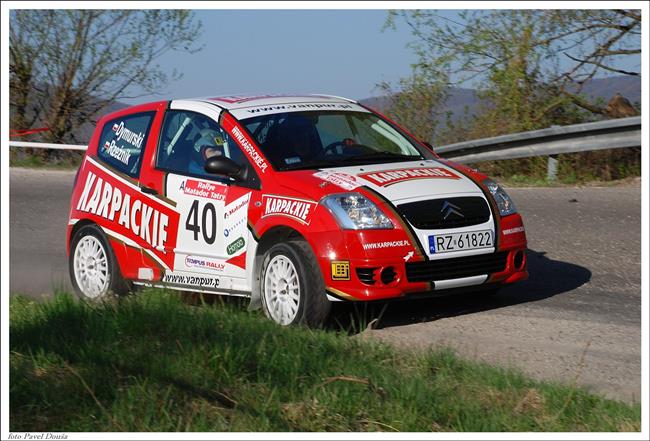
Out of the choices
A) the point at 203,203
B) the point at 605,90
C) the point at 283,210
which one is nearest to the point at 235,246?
the point at 203,203

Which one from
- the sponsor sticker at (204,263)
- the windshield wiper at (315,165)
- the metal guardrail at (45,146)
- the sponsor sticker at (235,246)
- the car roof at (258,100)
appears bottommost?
the sponsor sticker at (204,263)

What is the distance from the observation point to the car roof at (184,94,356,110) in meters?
8.67

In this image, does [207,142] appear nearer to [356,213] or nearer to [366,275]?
[356,213]

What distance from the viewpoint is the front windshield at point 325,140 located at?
8.12 metres

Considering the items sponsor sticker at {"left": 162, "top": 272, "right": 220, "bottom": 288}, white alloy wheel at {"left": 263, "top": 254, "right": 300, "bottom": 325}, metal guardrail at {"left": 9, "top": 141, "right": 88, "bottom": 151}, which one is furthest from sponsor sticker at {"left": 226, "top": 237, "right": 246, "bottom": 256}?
metal guardrail at {"left": 9, "top": 141, "right": 88, "bottom": 151}

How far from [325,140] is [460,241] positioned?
1603 mm

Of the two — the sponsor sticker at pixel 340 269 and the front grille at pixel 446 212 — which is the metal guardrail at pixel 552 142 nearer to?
the front grille at pixel 446 212

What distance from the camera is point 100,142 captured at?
31.7ft

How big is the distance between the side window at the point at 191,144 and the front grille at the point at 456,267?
5.42 feet

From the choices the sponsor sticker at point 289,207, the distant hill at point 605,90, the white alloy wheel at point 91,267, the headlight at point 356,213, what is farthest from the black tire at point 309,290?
the distant hill at point 605,90

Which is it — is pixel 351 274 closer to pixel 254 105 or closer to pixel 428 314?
pixel 428 314

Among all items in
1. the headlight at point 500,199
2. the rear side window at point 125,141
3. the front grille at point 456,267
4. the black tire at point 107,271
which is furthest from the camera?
the rear side window at point 125,141

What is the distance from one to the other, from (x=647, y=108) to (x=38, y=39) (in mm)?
11690

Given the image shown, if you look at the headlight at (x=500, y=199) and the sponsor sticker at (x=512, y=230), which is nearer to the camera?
the sponsor sticker at (x=512, y=230)
